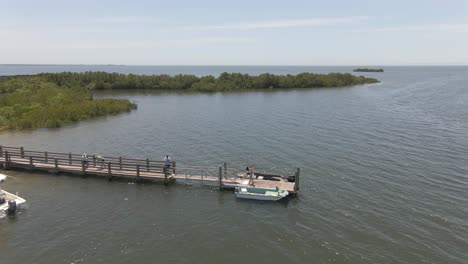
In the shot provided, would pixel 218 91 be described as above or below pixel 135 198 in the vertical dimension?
above

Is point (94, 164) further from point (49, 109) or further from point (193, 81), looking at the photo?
point (193, 81)

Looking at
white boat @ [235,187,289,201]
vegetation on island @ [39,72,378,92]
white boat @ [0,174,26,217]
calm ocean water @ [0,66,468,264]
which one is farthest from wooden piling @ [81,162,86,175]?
vegetation on island @ [39,72,378,92]

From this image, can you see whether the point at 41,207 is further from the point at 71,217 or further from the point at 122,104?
the point at 122,104

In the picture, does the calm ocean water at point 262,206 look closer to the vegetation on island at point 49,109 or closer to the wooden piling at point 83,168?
the wooden piling at point 83,168

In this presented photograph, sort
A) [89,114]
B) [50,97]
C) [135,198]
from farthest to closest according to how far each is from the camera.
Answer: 1. [50,97]
2. [89,114]
3. [135,198]

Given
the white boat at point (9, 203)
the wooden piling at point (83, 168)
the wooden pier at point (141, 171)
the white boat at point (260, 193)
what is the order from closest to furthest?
the white boat at point (9, 203) → the white boat at point (260, 193) → the wooden pier at point (141, 171) → the wooden piling at point (83, 168)

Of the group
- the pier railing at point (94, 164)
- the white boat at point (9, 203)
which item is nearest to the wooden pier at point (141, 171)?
the pier railing at point (94, 164)

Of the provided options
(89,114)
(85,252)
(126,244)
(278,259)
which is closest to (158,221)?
(126,244)
